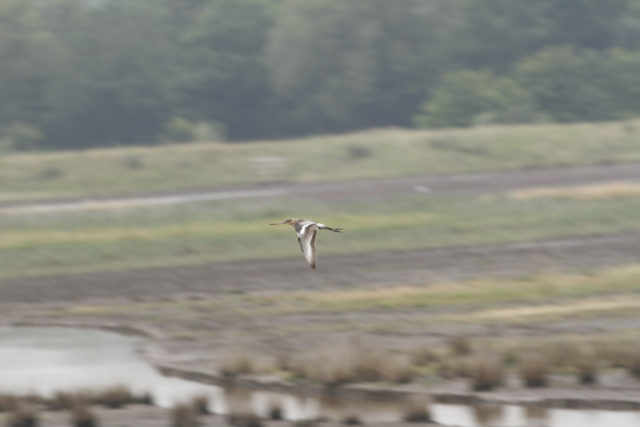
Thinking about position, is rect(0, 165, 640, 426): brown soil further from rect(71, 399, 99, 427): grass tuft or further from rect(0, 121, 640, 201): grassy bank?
rect(0, 121, 640, 201): grassy bank

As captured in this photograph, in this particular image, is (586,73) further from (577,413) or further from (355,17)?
(577,413)

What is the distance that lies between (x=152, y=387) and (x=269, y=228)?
19662mm

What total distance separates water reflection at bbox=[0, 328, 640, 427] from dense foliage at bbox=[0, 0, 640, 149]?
6587cm

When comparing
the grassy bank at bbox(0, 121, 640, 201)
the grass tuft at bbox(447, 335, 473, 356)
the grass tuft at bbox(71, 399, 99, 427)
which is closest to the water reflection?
the grass tuft at bbox(71, 399, 99, 427)

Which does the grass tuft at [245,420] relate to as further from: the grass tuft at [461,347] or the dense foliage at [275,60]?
the dense foliage at [275,60]

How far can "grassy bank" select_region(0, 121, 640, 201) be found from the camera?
6231 cm

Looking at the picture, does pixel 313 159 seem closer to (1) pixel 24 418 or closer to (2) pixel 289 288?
(2) pixel 289 288

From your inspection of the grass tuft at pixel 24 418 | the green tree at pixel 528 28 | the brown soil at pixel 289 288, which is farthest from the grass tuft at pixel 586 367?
the green tree at pixel 528 28

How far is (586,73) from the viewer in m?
97.2

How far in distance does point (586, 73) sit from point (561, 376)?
240ft

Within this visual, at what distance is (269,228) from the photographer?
47.3 m

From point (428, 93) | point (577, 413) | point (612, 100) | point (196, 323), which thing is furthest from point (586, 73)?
point (577, 413)

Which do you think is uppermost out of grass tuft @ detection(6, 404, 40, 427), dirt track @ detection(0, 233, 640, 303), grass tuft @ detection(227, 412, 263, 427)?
dirt track @ detection(0, 233, 640, 303)

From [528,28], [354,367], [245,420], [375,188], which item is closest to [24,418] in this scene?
[245,420]
